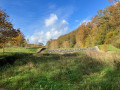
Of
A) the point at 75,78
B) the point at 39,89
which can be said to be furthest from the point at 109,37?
the point at 39,89

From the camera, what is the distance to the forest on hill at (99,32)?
44.0ft

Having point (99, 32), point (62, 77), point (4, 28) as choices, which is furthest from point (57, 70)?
point (99, 32)

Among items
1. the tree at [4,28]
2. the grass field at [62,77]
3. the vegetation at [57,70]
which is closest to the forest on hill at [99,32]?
the vegetation at [57,70]

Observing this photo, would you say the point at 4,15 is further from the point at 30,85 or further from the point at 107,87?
the point at 107,87

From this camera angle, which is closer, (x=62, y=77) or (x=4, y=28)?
(x=62, y=77)

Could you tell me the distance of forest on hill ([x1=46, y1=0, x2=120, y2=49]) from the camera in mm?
13410

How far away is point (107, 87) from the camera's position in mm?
2869

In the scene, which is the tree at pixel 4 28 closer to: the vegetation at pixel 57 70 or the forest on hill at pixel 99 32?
the vegetation at pixel 57 70

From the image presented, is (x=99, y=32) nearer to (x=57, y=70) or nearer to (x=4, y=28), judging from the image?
(x=57, y=70)

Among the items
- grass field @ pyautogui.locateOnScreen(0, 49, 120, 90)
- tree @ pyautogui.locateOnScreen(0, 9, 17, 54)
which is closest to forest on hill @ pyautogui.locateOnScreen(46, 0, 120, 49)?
grass field @ pyautogui.locateOnScreen(0, 49, 120, 90)

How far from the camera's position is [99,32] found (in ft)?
91.4

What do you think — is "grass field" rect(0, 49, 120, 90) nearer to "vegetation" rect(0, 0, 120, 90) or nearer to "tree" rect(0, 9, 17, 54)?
"vegetation" rect(0, 0, 120, 90)

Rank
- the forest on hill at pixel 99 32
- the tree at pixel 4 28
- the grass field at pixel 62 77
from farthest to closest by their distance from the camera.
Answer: the forest on hill at pixel 99 32, the tree at pixel 4 28, the grass field at pixel 62 77

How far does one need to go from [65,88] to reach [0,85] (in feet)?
9.08
